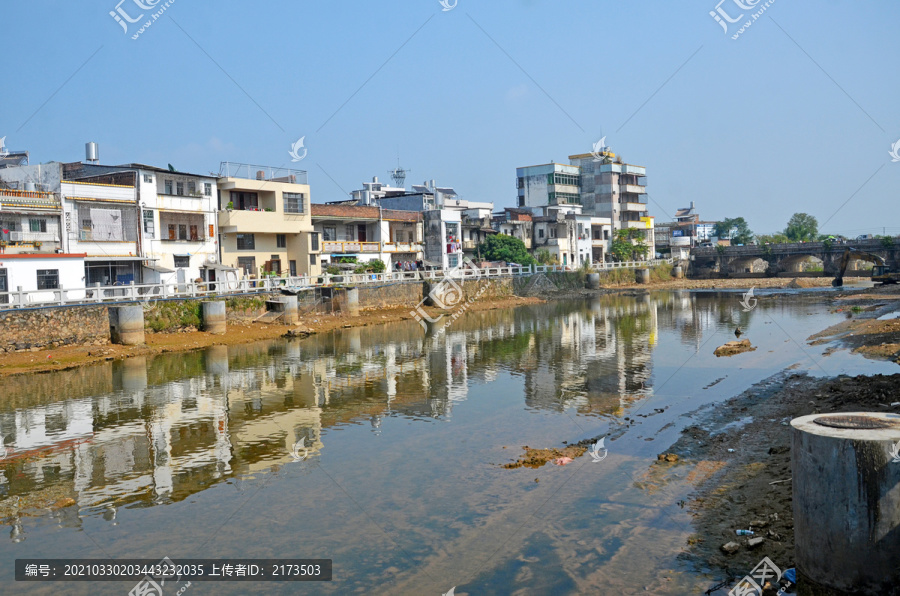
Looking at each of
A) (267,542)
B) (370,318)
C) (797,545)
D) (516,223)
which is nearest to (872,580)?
(797,545)

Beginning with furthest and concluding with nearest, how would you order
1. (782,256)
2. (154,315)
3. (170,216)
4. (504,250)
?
(782,256)
(504,250)
(170,216)
(154,315)

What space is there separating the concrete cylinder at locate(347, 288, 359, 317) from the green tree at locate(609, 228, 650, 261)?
5555cm

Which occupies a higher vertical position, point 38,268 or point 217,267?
point 217,267

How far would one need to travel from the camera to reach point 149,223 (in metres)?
45.6

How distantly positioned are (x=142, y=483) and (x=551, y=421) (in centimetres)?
1106

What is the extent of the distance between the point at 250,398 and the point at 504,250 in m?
55.9

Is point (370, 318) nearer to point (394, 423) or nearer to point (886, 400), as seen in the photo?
point (394, 423)

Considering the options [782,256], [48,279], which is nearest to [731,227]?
[782,256]

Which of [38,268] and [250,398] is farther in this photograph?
[38,268]

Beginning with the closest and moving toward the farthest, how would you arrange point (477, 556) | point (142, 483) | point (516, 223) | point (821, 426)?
1. point (821, 426)
2. point (477, 556)
3. point (142, 483)
4. point (516, 223)

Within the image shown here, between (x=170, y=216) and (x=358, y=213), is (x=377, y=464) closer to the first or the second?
(x=170, y=216)

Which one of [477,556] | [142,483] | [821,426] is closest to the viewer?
[821,426]

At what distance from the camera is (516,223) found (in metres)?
85.5

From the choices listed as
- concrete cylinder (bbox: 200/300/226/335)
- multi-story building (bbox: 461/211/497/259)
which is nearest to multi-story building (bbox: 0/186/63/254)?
concrete cylinder (bbox: 200/300/226/335)
